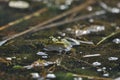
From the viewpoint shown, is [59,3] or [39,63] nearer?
[39,63]

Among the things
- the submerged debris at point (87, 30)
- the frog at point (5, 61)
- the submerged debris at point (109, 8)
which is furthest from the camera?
the submerged debris at point (109, 8)

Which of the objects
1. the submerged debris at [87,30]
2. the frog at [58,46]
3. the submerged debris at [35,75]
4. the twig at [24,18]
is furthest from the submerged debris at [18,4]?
the submerged debris at [35,75]

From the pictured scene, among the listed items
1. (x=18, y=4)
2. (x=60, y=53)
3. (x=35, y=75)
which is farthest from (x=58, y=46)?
(x=18, y=4)

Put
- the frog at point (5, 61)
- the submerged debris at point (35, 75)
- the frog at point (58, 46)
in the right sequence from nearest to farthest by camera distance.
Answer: the submerged debris at point (35, 75) → the frog at point (5, 61) → the frog at point (58, 46)

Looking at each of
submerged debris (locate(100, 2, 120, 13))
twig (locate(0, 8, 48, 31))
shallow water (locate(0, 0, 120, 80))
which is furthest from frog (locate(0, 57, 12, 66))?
submerged debris (locate(100, 2, 120, 13))

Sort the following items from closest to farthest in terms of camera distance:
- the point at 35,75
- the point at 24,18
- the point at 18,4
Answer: the point at 35,75 < the point at 24,18 < the point at 18,4

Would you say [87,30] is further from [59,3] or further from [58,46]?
[59,3]

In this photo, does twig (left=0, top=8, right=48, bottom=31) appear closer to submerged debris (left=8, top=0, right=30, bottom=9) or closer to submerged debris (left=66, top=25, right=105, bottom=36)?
submerged debris (left=8, top=0, right=30, bottom=9)

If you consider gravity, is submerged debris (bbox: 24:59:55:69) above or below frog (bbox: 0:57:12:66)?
below

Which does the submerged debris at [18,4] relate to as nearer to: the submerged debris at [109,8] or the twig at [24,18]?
the twig at [24,18]

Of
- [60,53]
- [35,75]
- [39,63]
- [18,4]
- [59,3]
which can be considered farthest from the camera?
[59,3]

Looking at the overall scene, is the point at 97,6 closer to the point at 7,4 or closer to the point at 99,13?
the point at 99,13
